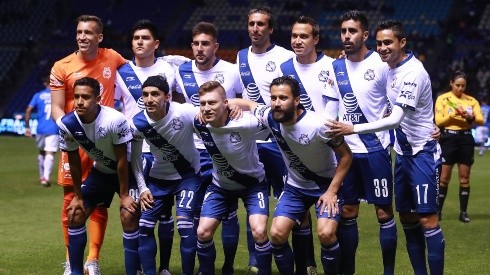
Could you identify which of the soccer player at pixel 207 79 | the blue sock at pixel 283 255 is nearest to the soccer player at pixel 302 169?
the blue sock at pixel 283 255

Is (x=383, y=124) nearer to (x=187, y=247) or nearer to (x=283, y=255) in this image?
(x=283, y=255)

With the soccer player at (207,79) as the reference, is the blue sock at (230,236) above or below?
below

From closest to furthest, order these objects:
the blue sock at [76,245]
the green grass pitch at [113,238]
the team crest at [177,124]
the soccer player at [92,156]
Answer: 1. the soccer player at [92,156]
2. the team crest at [177,124]
3. the blue sock at [76,245]
4. the green grass pitch at [113,238]

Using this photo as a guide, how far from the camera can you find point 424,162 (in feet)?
26.3

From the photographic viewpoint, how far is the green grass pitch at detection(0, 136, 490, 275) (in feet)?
31.4

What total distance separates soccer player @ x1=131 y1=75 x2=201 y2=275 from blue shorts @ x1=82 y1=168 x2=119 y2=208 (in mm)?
335

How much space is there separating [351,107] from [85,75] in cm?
253

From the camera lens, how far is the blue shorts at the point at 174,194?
8234 millimetres

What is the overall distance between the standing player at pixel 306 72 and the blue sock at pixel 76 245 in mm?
1946

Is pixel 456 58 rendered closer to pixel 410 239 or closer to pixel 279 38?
pixel 279 38

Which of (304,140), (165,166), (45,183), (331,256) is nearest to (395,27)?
(304,140)

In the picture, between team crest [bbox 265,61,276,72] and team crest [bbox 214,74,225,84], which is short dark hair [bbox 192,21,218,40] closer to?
team crest [bbox 214,74,225,84]

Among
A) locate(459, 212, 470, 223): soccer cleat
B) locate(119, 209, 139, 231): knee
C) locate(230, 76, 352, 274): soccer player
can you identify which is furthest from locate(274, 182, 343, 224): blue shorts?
locate(459, 212, 470, 223): soccer cleat

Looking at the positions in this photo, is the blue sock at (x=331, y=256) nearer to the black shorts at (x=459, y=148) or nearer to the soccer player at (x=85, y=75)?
the soccer player at (x=85, y=75)
